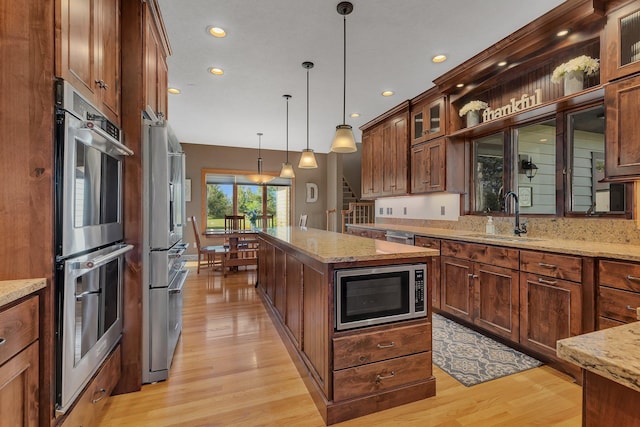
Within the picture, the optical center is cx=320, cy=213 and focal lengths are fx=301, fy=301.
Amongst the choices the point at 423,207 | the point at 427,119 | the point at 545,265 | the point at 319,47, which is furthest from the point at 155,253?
the point at 423,207

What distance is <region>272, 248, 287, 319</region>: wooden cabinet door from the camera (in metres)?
2.72

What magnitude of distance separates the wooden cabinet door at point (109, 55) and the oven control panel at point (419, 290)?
2027mm

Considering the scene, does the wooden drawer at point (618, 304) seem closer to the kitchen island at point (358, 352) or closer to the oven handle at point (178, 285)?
the kitchen island at point (358, 352)

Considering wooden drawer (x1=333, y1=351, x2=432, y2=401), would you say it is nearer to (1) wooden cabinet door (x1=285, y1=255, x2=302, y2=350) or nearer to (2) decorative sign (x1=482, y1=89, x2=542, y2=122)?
(1) wooden cabinet door (x1=285, y1=255, x2=302, y2=350)

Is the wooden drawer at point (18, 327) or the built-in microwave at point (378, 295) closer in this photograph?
the wooden drawer at point (18, 327)

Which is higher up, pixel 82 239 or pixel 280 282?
pixel 82 239

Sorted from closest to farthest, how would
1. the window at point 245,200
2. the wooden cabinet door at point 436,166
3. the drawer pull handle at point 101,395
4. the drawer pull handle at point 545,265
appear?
the drawer pull handle at point 101,395 → the drawer pull handle at point 545,265 → the wooden cabinet door at point 436,166 → the window at point 245,200

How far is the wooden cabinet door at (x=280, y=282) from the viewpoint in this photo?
2.72m

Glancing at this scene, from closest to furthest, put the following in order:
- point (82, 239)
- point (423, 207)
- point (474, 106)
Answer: point (82, 239) → point (474, 106) → point (423, 207)

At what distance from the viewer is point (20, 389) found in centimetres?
103

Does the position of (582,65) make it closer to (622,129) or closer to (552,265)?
(622,129)

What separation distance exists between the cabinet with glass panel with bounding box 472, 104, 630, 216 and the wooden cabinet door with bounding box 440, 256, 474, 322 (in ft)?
3.18

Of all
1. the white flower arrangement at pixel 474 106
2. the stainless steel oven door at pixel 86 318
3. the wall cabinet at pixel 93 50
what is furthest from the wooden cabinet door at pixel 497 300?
the wall cabinet at pixel 93 50

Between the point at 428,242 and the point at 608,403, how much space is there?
2.89 meters
